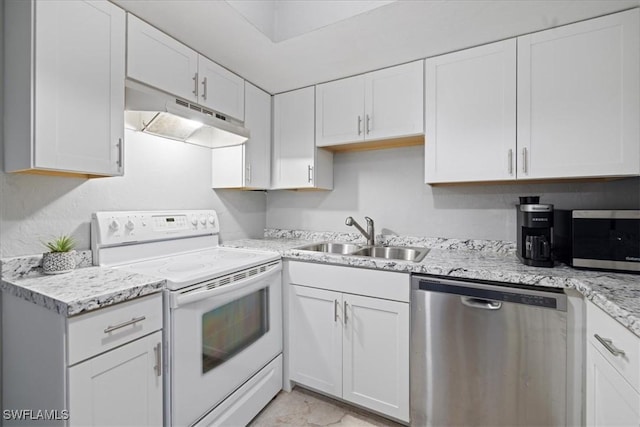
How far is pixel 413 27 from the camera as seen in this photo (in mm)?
1512

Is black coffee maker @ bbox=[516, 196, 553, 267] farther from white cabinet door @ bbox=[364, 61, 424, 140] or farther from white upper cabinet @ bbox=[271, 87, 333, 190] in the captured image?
white upper cabinet @ bbox=[271, 87, 333, 190]

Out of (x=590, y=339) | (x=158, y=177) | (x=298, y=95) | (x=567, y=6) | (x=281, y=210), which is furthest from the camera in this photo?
(x=281, y=210)

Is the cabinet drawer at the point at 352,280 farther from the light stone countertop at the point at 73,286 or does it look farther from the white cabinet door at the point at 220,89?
the white cabinet door at the point at 220,89

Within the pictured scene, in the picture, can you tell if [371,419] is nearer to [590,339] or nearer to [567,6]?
[590,339]

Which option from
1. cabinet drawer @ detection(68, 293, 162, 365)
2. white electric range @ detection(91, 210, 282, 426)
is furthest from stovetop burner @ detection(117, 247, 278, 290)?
cabinet drawer @ detection(68, 293, 162, 365)

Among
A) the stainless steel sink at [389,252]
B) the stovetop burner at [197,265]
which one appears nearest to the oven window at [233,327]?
the stovetop burner at [197,265]

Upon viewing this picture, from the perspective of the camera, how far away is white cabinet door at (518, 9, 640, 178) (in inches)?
53.4

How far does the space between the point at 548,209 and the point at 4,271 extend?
2496 millimetres

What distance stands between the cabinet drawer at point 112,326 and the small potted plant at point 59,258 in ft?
1.56

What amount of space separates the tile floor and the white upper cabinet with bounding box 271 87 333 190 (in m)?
1.50

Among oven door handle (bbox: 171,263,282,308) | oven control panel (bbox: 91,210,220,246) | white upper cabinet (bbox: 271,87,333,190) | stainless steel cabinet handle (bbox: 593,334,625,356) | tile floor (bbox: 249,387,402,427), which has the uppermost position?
white upper cabinet (bbox: 271,87,333,190)

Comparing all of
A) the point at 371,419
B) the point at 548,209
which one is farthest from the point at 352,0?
the point at 371,419

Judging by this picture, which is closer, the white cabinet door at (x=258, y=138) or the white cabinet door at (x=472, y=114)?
the white cabinet door at (x=472, y=114)

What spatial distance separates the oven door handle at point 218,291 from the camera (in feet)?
3.96
